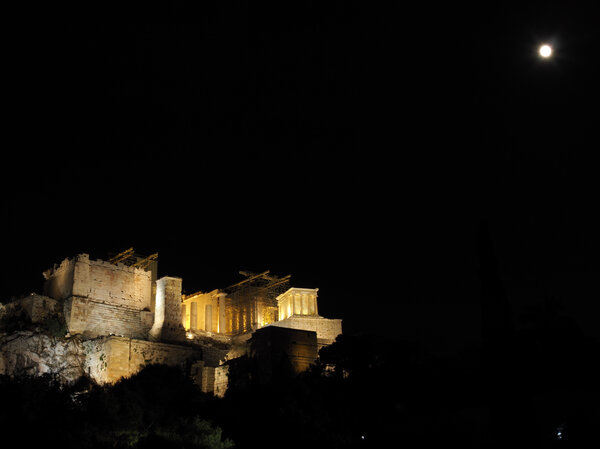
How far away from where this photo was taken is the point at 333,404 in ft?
112

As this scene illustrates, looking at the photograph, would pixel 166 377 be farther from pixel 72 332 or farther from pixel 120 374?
pixel 72 332

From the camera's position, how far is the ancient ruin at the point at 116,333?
3778 centimetres

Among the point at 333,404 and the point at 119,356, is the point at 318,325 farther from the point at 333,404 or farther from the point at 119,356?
the point at 333,404

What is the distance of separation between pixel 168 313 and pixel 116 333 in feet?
11.8

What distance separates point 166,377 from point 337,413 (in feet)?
34.6

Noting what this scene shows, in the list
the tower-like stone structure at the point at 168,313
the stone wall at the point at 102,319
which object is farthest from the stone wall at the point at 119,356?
the tower-like stone structure at the point at 168,313

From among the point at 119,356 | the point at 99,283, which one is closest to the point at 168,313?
the point at 99,283

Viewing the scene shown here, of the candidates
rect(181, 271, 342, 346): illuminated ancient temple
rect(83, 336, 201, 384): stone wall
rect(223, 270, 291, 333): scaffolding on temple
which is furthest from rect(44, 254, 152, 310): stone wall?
rect(223, 270, 291, 333): scaffolding on temple

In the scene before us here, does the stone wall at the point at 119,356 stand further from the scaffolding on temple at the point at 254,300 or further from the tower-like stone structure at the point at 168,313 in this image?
the scaffolding on temple at the point at 254,300

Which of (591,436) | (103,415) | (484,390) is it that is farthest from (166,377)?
(591,436)

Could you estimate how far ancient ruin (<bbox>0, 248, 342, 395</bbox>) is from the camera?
37.8 meters

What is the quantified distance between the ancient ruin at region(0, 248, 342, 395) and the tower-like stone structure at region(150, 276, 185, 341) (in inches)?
2.6

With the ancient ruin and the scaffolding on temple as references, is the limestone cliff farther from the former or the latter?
the scaffolding on temple

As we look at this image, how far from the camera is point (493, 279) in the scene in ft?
45.8
